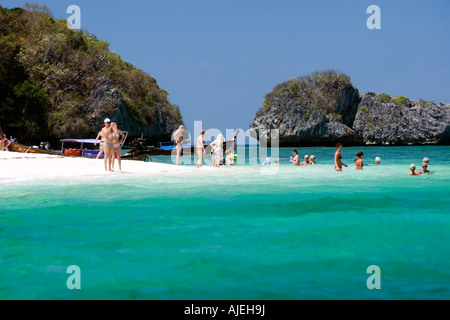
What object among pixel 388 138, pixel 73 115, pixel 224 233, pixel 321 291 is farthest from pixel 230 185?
pixel 388 138

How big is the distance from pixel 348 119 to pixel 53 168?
284ft

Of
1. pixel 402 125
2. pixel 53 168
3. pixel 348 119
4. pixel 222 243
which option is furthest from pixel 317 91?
pixel 222 243

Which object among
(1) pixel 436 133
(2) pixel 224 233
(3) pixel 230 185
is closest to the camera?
(2) pixel 224 233

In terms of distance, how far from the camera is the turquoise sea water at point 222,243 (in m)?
5.14

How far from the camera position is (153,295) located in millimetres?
4918

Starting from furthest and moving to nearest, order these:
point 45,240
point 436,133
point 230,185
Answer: point 436,133 < point 230,185 < point 45,240

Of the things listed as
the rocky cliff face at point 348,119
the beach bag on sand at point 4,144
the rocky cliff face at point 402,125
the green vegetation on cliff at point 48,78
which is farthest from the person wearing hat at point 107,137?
the rocky cliff face at point 402,125

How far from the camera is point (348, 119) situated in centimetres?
9800

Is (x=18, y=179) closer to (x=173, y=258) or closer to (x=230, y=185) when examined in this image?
(x=230, y=185)

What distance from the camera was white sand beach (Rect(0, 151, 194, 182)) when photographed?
16344 millimetres

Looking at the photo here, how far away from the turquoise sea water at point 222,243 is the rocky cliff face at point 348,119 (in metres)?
82.2

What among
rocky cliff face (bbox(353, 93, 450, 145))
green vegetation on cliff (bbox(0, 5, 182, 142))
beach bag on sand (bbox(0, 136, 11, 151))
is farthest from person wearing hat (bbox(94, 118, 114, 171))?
rocky cliff face (bbox(353, 93, 450, 145))
